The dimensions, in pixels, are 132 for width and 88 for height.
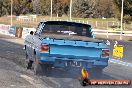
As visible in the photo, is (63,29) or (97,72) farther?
(63,29)

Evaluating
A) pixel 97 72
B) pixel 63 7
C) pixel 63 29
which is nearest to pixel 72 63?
pixel 97 72

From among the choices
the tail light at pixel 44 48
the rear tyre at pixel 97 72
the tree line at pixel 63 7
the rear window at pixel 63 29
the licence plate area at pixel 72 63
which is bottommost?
the rear tyre at pixel 97 72

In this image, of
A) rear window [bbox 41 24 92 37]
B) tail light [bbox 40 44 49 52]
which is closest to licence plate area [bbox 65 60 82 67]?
tail light [bbox 40 44 49 52]

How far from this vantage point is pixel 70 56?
13.1 m

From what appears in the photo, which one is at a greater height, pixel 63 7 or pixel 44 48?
pixel 63 7

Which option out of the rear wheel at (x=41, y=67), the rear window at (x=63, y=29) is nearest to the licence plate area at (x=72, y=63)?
the rear wheel at (x=41, y=67)

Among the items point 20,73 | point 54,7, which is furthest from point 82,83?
point 54,7

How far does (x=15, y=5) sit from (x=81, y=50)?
122 metres

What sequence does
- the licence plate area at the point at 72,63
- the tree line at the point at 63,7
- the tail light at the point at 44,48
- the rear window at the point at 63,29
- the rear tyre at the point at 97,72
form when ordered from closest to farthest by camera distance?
1. the tail light at the point at 44,48
2. the licence plate area at the point at 72,63
3. the rear tyre at the point at 97,72
4. the rear window at the point at 63,29
5. the tree line at the point at 63,7

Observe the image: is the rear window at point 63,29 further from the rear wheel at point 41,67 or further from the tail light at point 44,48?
the tail light at point 44,48

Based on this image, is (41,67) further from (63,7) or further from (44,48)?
(63,7)

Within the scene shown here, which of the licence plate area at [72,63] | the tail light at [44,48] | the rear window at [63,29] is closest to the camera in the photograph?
the tail light at [44,48]

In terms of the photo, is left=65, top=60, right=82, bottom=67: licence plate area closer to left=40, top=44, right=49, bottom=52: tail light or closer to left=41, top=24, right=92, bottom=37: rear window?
left=40, top=44, right=49, bottom=52: tail light

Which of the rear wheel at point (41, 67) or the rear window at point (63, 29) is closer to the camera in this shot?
the rear wheel at point (41, 67)
